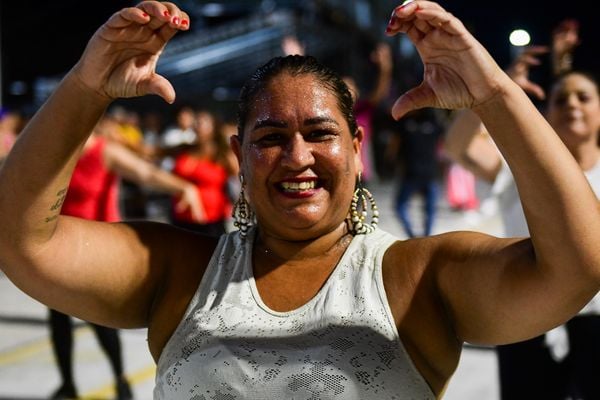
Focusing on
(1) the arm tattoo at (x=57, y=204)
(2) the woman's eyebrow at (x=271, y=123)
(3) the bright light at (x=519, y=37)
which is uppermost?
(3) the bright light at (x=519, y=37)

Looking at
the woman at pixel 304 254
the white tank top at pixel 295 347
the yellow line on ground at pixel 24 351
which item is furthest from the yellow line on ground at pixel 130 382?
the white tank top at pixel 295 347

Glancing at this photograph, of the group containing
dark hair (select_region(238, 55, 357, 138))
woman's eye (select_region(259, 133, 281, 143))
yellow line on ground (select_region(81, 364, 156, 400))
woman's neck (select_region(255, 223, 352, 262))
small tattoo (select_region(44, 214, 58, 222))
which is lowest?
yellow line on ground (select_region(81, 364, 156, 400))

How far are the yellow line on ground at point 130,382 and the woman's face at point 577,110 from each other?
3064mm

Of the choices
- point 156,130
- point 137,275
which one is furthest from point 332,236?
point 156,130

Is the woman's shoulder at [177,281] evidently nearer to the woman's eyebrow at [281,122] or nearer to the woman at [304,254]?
the woman at [304,254]

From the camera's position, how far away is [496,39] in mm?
8422

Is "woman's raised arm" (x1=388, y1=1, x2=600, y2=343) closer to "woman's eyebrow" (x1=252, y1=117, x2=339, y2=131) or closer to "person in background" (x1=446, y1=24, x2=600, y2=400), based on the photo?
"woman's eyebrow" (x1=252, y1=117, x2=339, y2=131)

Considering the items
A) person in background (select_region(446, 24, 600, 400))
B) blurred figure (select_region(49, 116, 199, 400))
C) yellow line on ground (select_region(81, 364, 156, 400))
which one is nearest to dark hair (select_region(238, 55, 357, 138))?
person in background (select_region(446, 24, 600, 400))

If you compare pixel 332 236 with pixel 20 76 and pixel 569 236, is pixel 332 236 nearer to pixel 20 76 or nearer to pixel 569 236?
pixel 569 236

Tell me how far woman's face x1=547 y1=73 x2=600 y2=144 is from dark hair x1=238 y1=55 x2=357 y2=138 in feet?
5.08

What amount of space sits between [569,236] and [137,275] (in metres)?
1.02

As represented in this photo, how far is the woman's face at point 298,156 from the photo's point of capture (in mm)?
1860

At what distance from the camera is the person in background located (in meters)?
3.02

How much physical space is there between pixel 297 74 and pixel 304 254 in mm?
449
